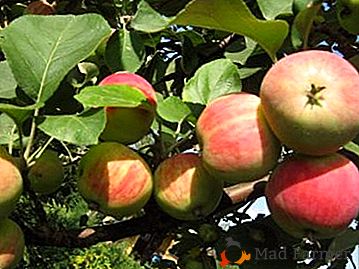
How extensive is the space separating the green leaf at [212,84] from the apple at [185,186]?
0.09 metres

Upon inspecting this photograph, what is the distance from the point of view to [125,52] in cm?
94

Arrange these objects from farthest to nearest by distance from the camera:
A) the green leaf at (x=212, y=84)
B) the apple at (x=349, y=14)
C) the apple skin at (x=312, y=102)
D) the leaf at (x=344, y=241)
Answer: the leaf at (x=344, y=241), the green leaf at (x=212, y=84), the apple at (x=349, y=14), the apple skin at (x=312, y=102)

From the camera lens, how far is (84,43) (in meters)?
0.83

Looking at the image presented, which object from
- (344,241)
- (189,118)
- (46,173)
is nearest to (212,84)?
(189,118)

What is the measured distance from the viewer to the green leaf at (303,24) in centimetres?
77

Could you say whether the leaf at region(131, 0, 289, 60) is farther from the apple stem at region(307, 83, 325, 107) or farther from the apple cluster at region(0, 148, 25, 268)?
the apple cluster at region(0, 148, 25, 268)

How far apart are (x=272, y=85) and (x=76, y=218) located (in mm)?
4561

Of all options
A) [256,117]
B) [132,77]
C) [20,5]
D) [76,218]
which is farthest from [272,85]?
[76,218]

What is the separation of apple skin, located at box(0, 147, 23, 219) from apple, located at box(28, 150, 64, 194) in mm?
146

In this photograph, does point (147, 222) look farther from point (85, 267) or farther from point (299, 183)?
point (85, 267)

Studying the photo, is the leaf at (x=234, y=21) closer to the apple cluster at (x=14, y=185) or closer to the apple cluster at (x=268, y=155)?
the apple cluster at (x=268, y=155)

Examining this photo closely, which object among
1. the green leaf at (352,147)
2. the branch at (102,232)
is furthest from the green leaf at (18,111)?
the green leaf at (352,147)

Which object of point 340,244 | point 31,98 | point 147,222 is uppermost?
point 31,98

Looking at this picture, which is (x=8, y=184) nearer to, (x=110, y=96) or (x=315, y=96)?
(x=110, y=96)
